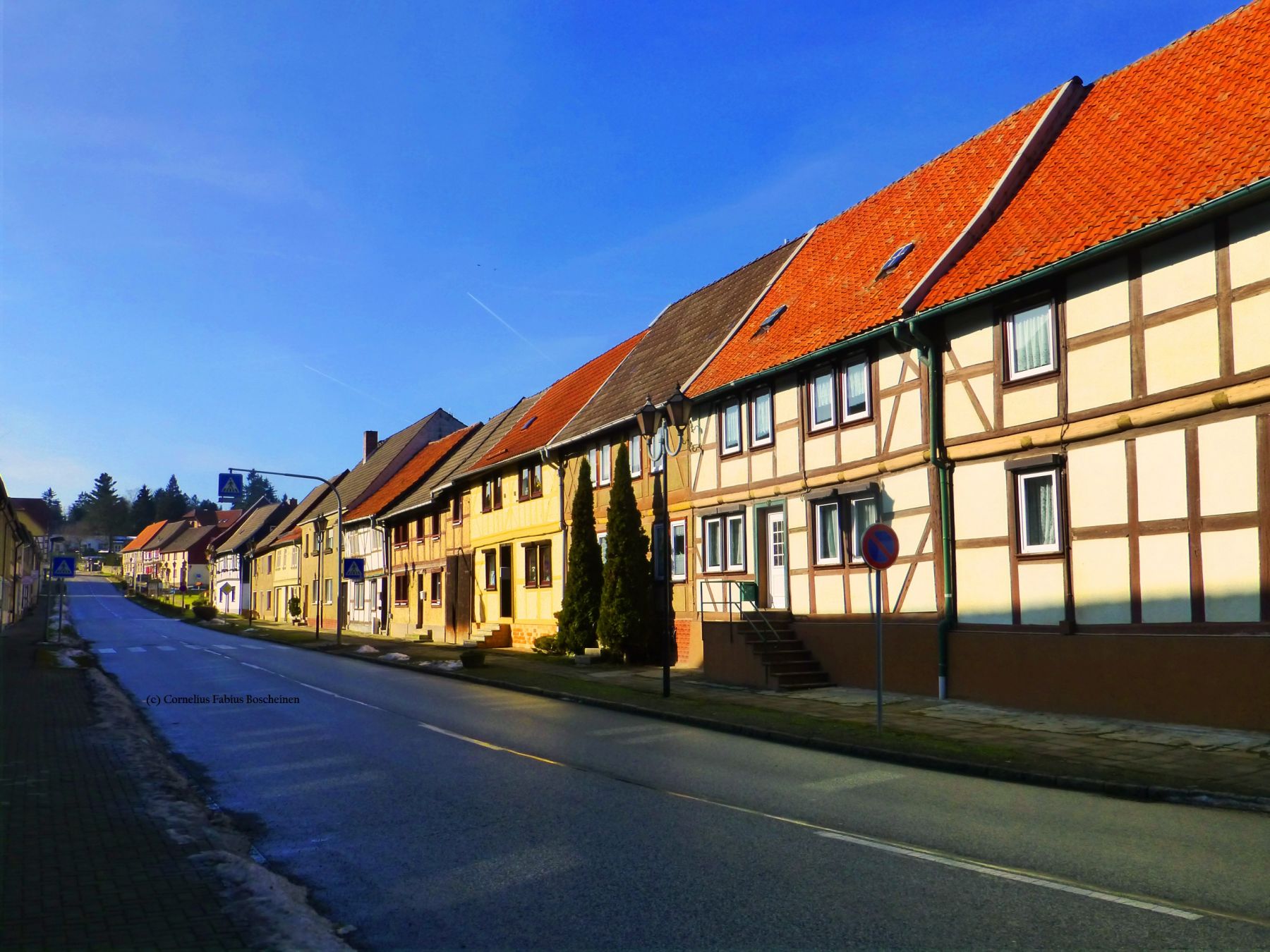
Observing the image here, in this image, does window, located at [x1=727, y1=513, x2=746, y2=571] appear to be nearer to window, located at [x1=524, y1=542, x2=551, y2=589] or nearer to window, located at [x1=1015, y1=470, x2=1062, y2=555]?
window, located at [x1=1015, y1=470, x2=1062, y2=555]

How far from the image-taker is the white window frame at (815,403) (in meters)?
19.7

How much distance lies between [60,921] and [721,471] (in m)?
18.6

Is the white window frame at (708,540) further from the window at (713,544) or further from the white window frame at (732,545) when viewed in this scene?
the white window frame at (732,545)

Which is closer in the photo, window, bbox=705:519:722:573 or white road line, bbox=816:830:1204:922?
white road line, bbox=816:830:1204:922

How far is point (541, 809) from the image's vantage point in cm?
881

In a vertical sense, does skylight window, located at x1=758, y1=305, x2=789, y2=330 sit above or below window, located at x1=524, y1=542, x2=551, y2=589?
above

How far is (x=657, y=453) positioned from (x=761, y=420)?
460 cm

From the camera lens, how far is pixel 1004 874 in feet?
21.9

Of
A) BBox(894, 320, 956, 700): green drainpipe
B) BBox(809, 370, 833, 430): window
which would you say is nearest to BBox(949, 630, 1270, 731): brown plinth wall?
BBox(894, 320, 956, 700): green drainpipe

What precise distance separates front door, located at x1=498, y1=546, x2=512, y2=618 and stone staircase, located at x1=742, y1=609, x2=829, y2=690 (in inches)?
647

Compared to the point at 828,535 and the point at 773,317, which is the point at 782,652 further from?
the point at 773,317

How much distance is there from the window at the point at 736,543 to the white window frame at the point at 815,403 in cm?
314

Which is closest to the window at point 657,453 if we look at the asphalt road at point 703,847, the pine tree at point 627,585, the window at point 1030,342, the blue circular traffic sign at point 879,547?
the pine tree at point 627,585

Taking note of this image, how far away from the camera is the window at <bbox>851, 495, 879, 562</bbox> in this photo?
18766mm
